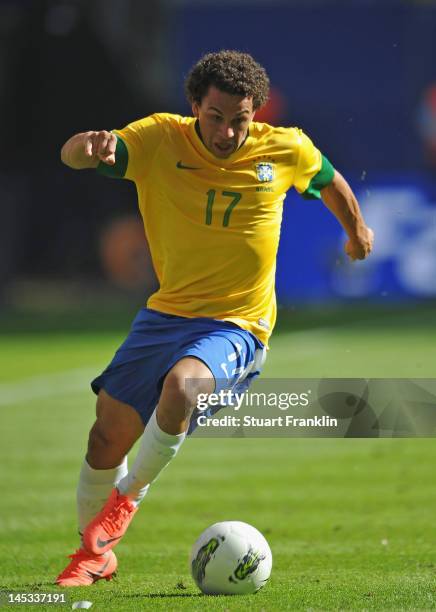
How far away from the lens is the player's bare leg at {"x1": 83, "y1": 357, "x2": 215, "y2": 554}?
17.8ft

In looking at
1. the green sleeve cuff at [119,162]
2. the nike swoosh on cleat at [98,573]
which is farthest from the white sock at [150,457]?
the green sleeve cuff at [119,162]

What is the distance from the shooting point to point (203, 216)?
230 inches

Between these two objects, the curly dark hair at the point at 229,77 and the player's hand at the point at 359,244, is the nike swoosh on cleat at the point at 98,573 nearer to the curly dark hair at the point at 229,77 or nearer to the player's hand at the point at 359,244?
the player's hand at the point at 359,244

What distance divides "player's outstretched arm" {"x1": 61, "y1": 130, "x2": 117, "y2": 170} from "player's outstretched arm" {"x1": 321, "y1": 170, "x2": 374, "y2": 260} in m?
1.22

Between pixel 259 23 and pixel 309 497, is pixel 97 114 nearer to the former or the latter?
pixel 259 23

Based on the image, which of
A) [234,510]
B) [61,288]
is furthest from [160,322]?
[61,288]

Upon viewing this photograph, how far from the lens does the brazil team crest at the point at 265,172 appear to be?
19.5ft

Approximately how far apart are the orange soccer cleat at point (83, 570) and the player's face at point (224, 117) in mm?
1906

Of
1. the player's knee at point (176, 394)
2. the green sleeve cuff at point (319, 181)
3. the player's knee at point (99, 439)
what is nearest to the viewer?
the player's knee at point (176, 394)

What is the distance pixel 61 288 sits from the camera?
22453 mm

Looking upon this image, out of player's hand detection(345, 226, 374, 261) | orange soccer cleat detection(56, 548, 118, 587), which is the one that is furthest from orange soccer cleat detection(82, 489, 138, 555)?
player's hand detection(345, 226, 374, 261)

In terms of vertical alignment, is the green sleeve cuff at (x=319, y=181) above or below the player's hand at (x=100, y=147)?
below

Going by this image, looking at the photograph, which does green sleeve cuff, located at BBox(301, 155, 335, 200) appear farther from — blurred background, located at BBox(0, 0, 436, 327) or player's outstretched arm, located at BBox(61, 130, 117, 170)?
blurred background, located at BBox(0, 0, 436, 327)

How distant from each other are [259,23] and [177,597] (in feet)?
72.6
